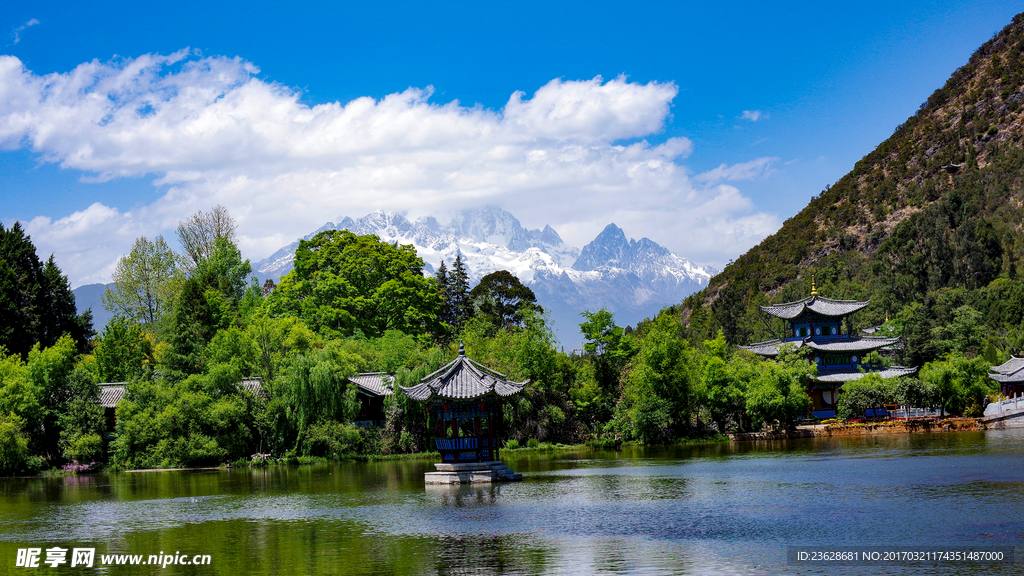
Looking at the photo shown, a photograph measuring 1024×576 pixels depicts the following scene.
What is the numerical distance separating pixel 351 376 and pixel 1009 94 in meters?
87.8

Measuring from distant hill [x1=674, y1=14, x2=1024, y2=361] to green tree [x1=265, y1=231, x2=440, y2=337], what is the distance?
29.7 metres

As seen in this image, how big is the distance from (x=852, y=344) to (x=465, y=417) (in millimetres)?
35174

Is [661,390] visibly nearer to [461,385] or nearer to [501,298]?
[461,385]

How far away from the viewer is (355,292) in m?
54.8

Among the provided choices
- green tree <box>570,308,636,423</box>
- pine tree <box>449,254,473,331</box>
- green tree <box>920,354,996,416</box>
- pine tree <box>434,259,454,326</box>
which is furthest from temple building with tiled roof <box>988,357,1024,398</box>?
pine tree <box>434,259,454,326</box>

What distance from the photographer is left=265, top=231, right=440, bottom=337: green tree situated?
5406 centimetres

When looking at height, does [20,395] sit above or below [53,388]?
below

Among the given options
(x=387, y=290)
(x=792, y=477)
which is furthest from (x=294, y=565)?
(x=387, y=290)

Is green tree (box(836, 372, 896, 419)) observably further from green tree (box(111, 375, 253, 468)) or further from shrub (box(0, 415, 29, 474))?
shrub (box(0, 415, 29, 474))

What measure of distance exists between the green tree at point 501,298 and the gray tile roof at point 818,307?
21874mm

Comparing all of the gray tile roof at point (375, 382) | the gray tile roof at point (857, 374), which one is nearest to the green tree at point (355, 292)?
the gray tile roof at point (375, 382)

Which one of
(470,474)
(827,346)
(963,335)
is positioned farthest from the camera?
(827,346)

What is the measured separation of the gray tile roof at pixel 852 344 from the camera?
2035 inches

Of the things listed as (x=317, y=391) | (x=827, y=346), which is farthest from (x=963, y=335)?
(x=317, y=391)
